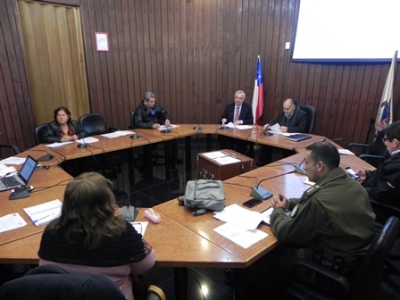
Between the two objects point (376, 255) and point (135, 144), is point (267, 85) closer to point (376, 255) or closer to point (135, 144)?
point (135, 144)

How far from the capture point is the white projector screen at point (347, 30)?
4023mm

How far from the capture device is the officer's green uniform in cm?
150

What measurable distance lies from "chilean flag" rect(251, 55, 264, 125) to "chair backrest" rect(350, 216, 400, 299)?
4183 mm

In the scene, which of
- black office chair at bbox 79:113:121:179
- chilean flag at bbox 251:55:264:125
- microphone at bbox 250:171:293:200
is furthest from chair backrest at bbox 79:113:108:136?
microphone at bbox 250:171:293:200

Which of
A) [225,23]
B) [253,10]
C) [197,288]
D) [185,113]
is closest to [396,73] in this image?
[253,10]

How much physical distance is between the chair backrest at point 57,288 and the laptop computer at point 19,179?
1771mm

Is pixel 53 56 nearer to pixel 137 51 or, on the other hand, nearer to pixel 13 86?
pixel 13 86

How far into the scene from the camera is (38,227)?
1810 millimetres

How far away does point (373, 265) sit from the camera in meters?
1.36

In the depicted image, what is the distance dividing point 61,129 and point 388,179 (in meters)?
3.82

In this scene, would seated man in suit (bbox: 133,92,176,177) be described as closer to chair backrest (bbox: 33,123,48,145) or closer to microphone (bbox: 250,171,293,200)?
chair backrest (bbox: 33,123,48,145)

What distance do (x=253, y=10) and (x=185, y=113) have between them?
2.31m

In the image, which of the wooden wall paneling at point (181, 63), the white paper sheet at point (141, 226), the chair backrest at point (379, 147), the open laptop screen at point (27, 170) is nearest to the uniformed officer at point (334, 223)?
the white paper sheet at point (141, 226)

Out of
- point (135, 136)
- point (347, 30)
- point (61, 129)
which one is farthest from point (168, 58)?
point (347, 30)
